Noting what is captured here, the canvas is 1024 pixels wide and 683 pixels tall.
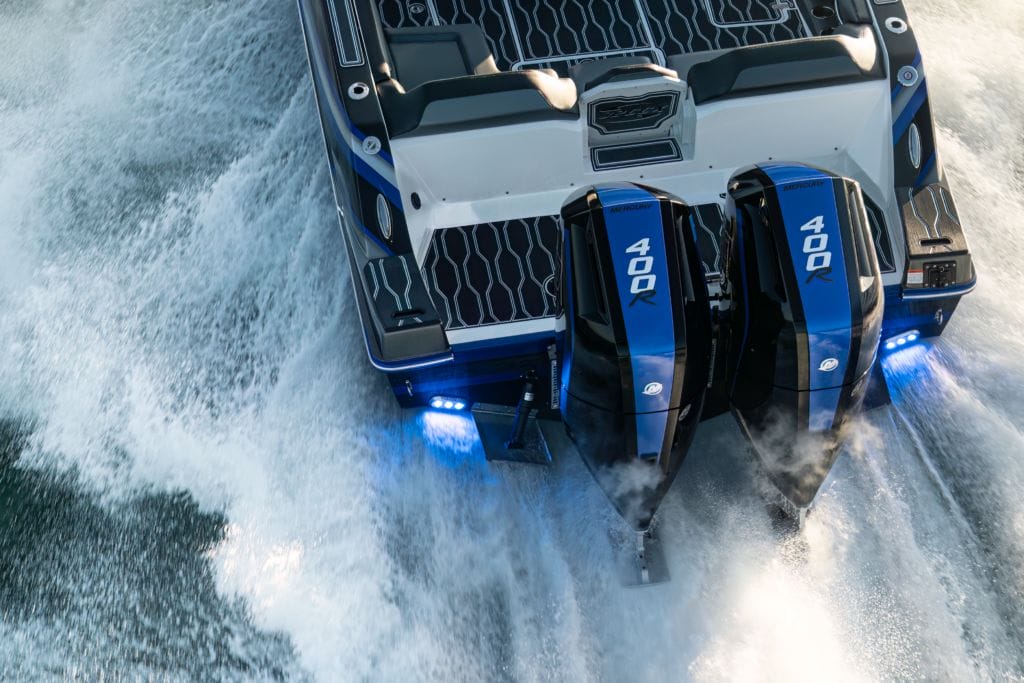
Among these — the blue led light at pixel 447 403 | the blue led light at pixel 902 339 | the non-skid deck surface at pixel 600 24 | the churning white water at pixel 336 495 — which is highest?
the non-skid deck surface at pixel 600 24

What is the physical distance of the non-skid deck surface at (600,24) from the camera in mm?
3318

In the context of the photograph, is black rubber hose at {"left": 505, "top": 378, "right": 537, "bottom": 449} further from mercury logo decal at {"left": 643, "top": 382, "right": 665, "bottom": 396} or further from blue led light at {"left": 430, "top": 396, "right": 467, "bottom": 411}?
mercury logo decal at {"left": 643, "top": 382, "right": 665, "bottom": 396}

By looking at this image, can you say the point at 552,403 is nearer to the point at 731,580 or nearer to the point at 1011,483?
the point at 731,580

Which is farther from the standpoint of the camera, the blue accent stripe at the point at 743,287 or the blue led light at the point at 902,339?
the blue led light at the point at 902,339

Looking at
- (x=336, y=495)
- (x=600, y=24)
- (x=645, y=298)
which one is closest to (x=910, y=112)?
(x=600, y=24)

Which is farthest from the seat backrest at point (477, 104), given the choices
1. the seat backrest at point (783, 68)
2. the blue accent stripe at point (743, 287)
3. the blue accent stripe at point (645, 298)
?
the blue accent stripe at point (743, 287)

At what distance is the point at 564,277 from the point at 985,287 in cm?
173

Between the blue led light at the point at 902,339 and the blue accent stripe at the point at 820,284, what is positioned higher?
the blue accent stripe at the point at 820,284

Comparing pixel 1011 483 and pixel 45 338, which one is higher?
pixel 45 338

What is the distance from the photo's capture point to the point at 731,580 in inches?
99.7

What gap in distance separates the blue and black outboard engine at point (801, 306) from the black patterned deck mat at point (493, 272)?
0.58 meters

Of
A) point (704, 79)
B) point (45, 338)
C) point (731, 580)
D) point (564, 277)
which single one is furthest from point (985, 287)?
point (45, 338)

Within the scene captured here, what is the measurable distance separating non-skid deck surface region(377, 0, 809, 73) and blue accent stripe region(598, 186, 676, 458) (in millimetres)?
1292

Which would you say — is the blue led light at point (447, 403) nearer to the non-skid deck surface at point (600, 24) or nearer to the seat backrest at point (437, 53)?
the seat backrest at point (437, 53)
